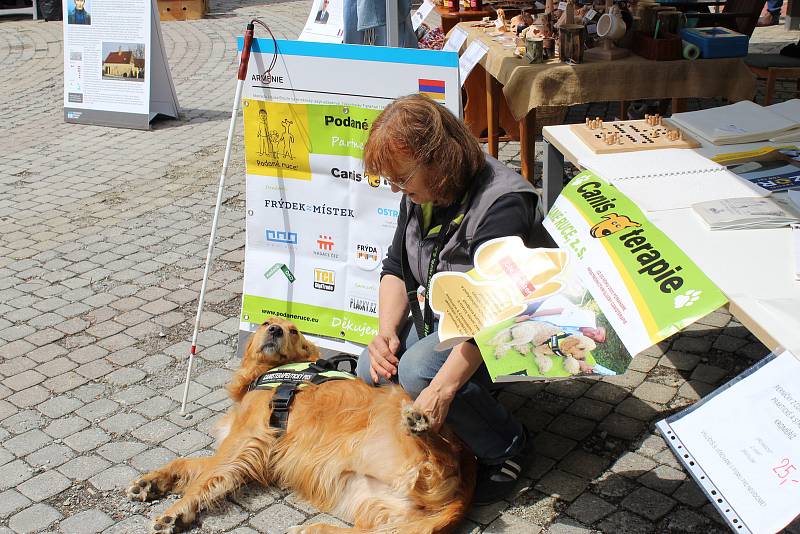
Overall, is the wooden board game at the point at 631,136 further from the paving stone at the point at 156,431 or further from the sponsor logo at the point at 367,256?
the paving stone at the point at 156,431

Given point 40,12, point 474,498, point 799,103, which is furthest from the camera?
point 40,12

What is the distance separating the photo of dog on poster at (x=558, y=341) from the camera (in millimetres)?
2408

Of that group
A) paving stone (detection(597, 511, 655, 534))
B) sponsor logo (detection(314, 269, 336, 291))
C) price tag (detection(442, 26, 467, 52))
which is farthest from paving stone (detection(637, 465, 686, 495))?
price tag (detection(442, 26, 467, 52))

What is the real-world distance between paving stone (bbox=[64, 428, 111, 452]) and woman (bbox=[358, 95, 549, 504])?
139cm

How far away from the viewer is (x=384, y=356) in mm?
3373

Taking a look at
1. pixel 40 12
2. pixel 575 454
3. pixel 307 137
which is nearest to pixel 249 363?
pixel 307 137

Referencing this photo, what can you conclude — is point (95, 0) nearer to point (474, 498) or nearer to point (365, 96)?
point (365, 96)

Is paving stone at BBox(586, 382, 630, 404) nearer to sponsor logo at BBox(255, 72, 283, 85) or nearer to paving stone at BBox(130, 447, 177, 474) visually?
paving stone at BBox(130, 447, 177, 474)

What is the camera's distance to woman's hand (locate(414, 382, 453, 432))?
2.90 meters

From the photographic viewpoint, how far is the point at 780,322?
2.22m

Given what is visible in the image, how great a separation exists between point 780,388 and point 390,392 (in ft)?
4.97

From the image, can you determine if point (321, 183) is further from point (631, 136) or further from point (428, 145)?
point (631, 136)

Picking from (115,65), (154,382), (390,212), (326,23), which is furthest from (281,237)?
(115,65)

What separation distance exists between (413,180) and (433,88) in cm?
93
